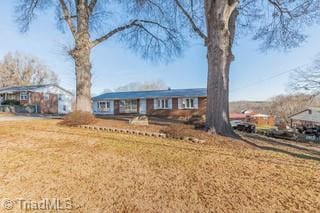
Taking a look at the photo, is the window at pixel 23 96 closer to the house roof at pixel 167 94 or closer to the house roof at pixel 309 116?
the house roof at pixel 167 94

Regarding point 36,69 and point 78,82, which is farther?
point 36,69

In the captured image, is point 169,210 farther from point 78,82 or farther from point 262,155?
point 78,82

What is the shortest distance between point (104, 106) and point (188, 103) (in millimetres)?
11938

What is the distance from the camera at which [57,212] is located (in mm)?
3285

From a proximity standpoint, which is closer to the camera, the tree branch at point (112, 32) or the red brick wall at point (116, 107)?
the tree branch at point (112, 32)

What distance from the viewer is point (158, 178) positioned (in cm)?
418

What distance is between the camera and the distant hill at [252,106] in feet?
181

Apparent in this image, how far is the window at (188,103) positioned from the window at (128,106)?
21.1ft

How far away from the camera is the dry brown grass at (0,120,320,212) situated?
3357 mm

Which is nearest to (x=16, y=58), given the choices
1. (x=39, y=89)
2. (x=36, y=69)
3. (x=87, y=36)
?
(x=36, y=69)

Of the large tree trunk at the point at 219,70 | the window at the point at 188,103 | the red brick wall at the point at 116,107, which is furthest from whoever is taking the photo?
the red brick wall at the point at 116,107

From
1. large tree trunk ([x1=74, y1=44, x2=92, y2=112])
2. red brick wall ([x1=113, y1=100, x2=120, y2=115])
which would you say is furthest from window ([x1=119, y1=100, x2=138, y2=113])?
large tree trunk ([x1=74, y1=44, x2=92, y2=112])

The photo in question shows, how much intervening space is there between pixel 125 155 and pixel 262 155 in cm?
353

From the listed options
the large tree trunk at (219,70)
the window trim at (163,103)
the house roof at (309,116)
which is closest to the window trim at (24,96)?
the window trim at (163,103)
